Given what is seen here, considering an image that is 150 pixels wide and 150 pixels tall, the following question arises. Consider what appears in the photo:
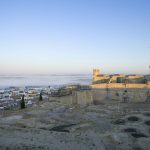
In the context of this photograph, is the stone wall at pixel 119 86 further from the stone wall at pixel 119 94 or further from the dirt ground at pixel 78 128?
the dirt ground at pixel 78 128

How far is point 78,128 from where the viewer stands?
23938 millimetres

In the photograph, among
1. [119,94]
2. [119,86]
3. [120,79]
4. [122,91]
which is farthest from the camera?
[120,79]

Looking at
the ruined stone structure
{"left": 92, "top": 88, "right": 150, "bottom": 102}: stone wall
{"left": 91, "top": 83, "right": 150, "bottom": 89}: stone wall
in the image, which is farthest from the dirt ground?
the ruined stone structure

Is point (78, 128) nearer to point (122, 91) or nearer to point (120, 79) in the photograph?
point (122, 91)

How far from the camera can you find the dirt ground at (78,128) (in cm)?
1797

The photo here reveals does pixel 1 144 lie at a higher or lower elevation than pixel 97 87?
lower

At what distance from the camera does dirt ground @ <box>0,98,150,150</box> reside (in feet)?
59.0

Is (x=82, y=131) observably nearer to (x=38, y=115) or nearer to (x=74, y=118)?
(x=74, y=118)

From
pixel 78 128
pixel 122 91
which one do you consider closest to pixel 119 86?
pixel 122 91

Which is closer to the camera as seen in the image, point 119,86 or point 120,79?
point 119,86

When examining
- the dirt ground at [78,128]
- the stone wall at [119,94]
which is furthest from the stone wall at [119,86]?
the dirt ground at [78,128]

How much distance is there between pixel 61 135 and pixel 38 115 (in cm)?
988

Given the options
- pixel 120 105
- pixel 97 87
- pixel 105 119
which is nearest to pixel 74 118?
pixel 105 119

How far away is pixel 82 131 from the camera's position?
74.3 ft
